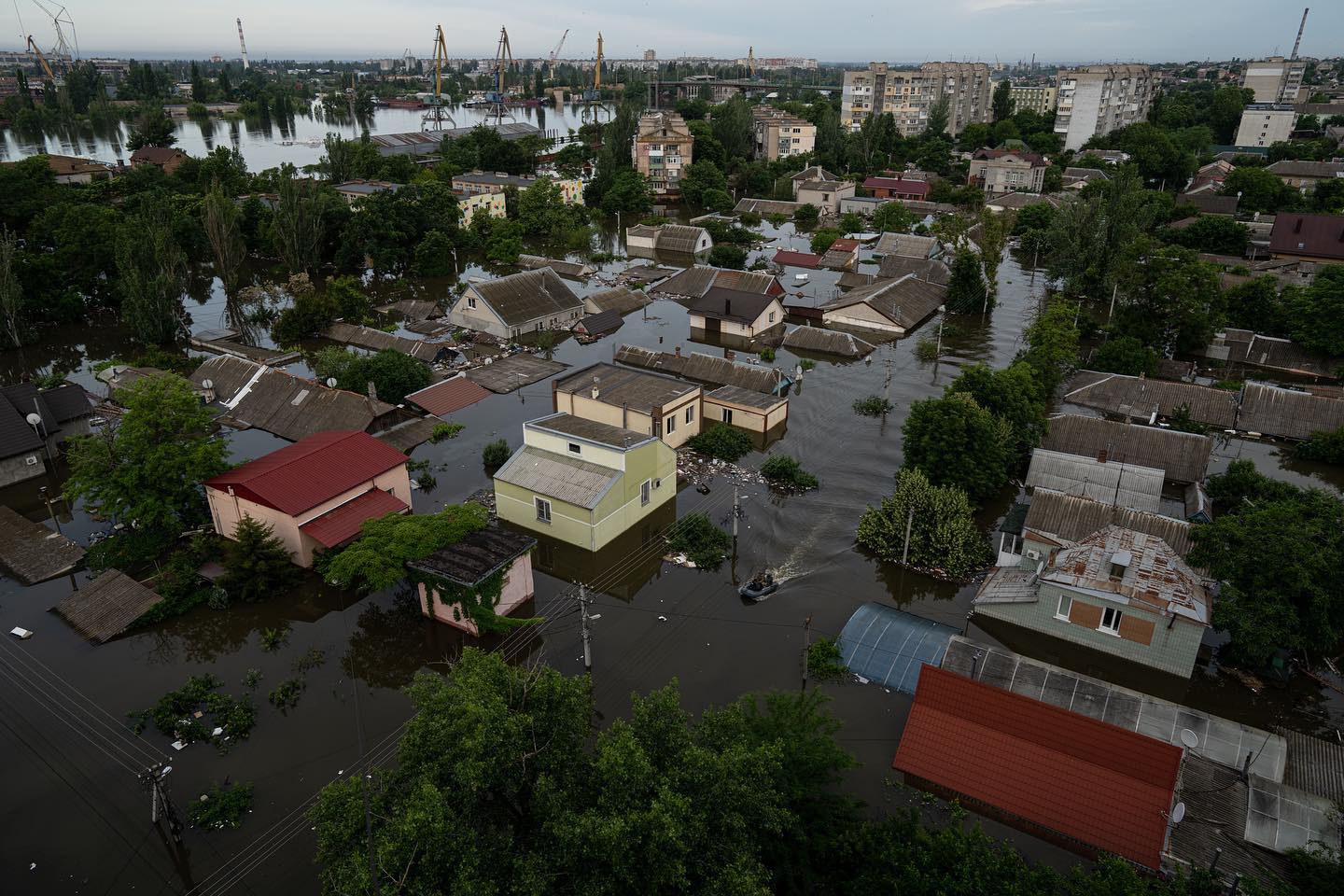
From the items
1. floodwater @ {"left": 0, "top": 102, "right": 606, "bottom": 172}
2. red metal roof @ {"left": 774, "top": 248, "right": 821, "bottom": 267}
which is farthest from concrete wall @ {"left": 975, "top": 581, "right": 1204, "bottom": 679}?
floodwater @ {"left": 0, "top": 102, "right": 606, "bottom": 172}

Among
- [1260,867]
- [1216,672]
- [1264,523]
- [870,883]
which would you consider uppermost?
[1264,523]

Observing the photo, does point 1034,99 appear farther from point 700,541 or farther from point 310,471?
point 310,471

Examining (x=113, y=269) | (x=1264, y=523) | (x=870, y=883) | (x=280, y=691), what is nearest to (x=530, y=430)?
(x=280, y=691)

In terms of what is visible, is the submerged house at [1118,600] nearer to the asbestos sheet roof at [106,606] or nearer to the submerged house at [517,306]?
the asbestos sheet roof at [106,606]

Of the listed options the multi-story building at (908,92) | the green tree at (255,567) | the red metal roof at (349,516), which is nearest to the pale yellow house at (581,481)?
the red metal roof at (349,516)

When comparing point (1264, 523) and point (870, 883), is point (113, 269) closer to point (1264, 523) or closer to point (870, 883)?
point (870, 883)

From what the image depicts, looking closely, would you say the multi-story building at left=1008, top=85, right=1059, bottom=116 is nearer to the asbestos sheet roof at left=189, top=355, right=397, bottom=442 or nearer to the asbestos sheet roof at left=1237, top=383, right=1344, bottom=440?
the asbestos sheet roof at left=1237, top=383, right=1344, bottom=440

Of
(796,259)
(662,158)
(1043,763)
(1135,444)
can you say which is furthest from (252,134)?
(1043,763)
